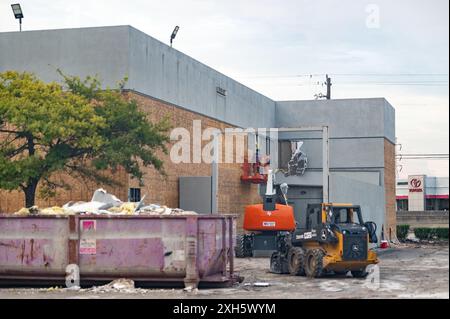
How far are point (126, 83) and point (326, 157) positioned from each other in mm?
8799

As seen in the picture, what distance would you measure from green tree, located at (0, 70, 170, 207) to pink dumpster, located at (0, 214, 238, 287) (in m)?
6.22

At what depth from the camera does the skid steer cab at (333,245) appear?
905 inches

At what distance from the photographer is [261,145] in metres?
48.8

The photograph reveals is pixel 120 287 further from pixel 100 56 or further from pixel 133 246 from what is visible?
pixel 100 56

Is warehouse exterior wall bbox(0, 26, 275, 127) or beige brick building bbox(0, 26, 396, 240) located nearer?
warehouse exterior wall bbox(0, 26, 275, 127)

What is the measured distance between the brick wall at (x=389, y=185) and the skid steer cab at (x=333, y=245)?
116 ft

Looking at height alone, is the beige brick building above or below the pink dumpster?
above

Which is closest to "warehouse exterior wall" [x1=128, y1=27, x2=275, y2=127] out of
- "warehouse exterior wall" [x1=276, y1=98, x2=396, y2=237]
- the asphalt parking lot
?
"warehouse exterior wall" [x1=276, y1=98, x2=396, y2=237]

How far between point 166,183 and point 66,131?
10586 millimetres

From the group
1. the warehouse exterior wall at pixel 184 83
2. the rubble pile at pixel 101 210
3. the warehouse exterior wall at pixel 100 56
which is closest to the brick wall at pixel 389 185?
the warehouse exterior wall at pixel 184 83

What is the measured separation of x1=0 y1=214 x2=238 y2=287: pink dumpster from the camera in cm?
1833

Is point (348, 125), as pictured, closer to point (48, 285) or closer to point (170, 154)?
point (170, 154)

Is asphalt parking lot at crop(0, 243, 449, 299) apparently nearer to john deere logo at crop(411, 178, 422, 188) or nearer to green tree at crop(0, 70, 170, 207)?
green tree at crop(0, 70, 170, 207)
